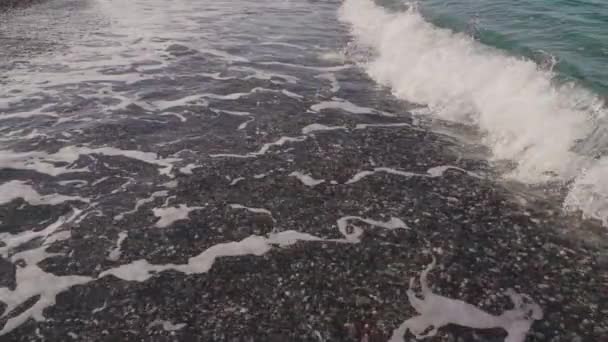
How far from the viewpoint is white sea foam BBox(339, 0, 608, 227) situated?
996 cm

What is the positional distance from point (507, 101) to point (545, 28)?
262 inches

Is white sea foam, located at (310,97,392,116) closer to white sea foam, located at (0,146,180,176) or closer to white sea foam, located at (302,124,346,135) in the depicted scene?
white sea foam, located at (302,124,346,135)

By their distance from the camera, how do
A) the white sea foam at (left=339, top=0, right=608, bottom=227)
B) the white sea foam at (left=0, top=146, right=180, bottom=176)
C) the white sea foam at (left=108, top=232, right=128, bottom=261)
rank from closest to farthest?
1. the white sea foam at (left=108, top=232, right=128, bottom=261)
2. the white sea foam at (left=339, top=0, right=608, bottom=227)
3. the white sea foam at (left=0, top=146, right=180, bottom=176)

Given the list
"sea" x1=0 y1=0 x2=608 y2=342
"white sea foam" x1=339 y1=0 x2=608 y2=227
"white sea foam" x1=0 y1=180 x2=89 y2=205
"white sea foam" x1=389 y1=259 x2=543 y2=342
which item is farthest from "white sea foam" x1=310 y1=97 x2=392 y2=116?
"white sea foam" x1=389 y1=259 x2=543 y2=342

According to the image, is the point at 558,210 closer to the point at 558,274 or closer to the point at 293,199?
the point at 558,274

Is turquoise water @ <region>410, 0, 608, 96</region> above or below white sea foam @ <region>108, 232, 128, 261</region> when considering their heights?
above

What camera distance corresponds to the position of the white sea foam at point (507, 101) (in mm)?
9961

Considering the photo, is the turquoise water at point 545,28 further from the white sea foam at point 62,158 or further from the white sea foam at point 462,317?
the white sea foam at point 62,158

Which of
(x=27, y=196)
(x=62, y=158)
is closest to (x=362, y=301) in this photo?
(x=27, y=196)

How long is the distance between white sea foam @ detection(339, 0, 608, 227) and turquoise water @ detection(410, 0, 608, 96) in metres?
0.76

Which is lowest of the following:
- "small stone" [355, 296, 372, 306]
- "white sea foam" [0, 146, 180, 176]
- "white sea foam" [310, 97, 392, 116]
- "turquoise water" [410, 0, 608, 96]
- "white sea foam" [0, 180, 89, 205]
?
"small stone" [355, 296, 372, 306]

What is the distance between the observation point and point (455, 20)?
20516 millimetres

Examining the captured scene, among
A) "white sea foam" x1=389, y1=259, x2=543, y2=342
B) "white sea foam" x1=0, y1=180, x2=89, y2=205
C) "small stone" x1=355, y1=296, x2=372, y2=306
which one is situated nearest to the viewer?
"white sea foam" x1=389, y1=259, x2=543, y2=342

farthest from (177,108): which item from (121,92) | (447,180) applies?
(447,180)
